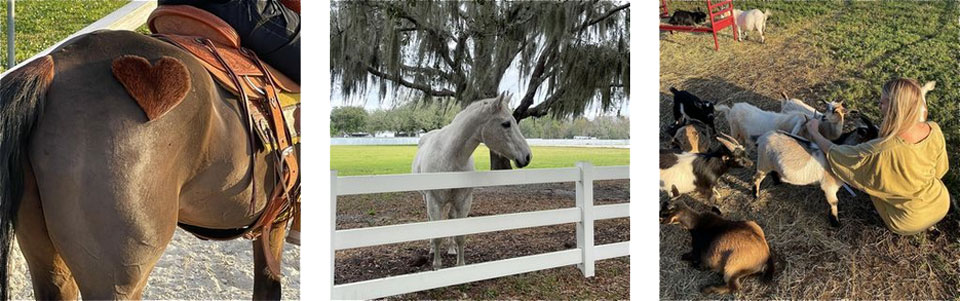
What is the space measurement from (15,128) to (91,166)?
15cm

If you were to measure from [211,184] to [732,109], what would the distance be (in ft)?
7.28

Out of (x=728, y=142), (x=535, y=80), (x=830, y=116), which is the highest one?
(x=535, y=80)

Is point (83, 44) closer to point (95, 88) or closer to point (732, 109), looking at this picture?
point (95, 88)

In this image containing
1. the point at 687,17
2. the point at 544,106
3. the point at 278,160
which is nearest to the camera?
the point at 278,160

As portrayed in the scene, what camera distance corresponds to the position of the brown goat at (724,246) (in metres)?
2.90

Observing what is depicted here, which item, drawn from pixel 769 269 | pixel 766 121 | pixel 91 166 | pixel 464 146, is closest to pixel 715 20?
pixel 766 121

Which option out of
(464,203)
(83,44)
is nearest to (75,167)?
(83,44)

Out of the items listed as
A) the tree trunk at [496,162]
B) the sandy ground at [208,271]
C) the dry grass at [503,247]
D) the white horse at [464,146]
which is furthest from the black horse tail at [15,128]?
the tree trunk at [496,162]

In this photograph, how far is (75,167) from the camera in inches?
55.2

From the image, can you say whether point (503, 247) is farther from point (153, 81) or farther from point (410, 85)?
point (153, 81)

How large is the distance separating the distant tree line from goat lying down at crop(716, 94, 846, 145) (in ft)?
6.54

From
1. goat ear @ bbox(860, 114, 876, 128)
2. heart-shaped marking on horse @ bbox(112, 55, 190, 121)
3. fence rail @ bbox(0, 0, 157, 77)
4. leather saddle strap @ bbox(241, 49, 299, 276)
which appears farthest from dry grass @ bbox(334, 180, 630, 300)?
heart-shaped marking on horse @ bbox(112, 55, 190, 121)

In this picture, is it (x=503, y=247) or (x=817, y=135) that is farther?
(x=503, y=247)

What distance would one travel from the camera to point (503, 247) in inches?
193
